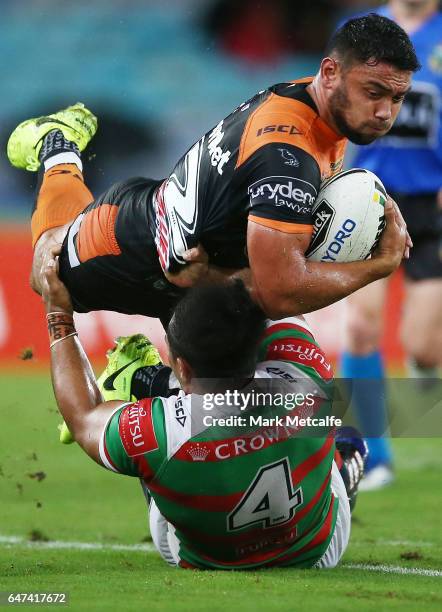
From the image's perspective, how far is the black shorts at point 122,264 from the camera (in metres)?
5.50

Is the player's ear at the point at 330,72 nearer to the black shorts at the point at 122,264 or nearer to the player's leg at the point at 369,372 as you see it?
the black shorts at the point at 122,264

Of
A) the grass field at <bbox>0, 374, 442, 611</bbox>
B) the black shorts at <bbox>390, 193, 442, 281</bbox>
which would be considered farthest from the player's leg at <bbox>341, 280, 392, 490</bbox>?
the black shorts at <bbox>390, 193, 442, 281</bbox>

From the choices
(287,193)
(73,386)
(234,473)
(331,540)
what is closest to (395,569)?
(331,540)

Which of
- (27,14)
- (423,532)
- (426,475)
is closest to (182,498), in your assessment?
(423,532)

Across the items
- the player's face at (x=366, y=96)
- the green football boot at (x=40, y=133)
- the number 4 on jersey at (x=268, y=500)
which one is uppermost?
the green football boot at (x=40, y=133)

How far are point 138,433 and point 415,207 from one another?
486cm

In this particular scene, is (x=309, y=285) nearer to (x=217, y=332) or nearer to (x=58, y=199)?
(x=217, y=332)

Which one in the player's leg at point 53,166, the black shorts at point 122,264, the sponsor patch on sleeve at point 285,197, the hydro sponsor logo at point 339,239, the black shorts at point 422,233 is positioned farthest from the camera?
the black shorts at point 422,233

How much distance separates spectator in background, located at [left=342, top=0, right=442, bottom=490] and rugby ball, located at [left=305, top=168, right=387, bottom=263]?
11.5 ft

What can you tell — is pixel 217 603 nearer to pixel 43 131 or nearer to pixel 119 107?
pixel 43 131

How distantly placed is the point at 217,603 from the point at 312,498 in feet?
2.51

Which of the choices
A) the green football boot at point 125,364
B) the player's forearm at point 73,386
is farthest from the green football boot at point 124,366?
the player's forearm at point 73,386

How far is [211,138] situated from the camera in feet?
16.8

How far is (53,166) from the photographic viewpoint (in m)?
6.18
